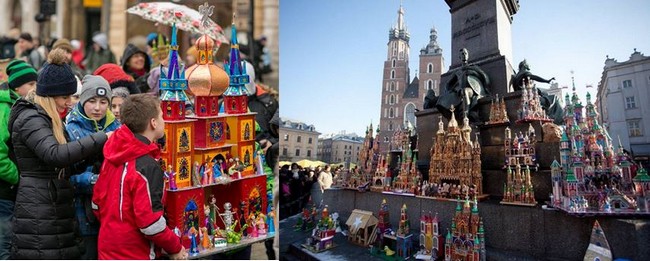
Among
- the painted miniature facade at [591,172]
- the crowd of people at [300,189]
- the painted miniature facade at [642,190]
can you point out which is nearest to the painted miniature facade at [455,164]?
the painted miniature facade at [591,172]

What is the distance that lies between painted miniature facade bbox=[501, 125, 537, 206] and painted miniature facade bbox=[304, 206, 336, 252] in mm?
2440

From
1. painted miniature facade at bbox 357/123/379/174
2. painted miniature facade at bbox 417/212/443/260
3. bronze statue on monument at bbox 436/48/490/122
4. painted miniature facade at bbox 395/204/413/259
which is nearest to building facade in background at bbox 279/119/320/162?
painted miniature facade at bbox 357/123/379/174

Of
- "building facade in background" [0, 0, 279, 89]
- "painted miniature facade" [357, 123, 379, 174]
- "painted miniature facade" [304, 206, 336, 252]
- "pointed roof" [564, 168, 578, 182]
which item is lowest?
"painted miniature facade" [304, 206, 336, 252]

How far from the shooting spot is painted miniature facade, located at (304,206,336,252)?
581 centimetres

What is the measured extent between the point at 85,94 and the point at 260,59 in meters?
4.07

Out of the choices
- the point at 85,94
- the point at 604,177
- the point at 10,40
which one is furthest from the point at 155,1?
the point at 604,177

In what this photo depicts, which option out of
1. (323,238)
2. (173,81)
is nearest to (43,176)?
(173,81)

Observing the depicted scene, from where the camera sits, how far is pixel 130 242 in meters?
2.72

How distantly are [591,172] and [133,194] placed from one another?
175 inches

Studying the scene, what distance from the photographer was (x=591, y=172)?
4.31 m

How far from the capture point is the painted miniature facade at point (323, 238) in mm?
5809

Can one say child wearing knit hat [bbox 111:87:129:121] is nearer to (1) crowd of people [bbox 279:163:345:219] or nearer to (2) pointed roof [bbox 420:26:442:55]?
(1) crowd of people [bbox 279:163:345:219]

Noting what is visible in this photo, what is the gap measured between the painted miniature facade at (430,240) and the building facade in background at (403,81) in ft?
13.8

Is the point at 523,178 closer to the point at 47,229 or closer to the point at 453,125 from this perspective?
the point at 453,125
